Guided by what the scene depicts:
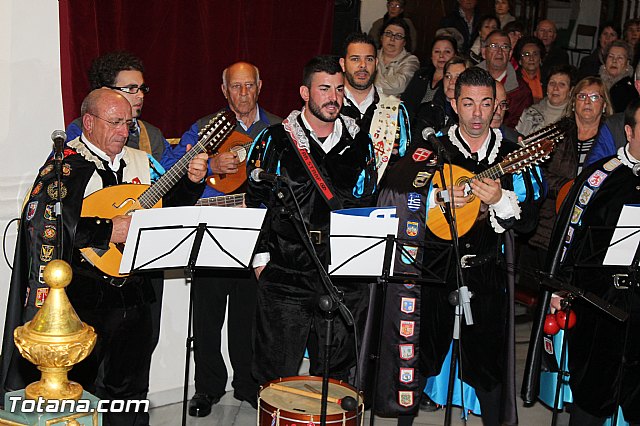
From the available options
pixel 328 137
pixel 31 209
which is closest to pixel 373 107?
pixel 328 137

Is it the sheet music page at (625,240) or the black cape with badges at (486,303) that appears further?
the black cape with badges at (486,303)

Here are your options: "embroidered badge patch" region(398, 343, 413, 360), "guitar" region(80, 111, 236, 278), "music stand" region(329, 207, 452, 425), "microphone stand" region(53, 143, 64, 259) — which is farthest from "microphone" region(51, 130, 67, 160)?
"embroidered badge patch" region(398, 343, 413, 360)

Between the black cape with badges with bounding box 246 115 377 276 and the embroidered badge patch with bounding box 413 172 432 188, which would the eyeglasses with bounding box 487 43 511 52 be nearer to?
the black cape with badges with bounding box 246 115 377 276

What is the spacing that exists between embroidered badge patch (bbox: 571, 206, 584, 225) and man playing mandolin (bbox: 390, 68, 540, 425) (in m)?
0.21

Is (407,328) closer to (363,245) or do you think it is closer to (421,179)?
(421,179)

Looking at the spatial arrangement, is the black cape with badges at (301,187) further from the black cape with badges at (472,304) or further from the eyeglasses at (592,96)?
the eyeglasses at (592,96)

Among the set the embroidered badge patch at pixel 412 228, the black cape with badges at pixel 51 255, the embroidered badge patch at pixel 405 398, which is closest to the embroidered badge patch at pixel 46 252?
the black cape with badges at pixel 51 255

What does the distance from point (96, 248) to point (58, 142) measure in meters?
0.69

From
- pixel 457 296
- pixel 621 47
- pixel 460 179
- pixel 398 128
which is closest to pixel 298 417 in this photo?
pixel 457 296

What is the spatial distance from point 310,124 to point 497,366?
1743mm

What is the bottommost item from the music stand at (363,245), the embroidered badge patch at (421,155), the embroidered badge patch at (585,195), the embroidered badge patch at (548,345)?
the embroidered badge patch at (548,345)

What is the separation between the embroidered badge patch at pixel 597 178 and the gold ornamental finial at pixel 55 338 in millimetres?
3529

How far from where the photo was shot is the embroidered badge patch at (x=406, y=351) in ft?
17.0

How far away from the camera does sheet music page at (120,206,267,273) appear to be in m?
4.21
